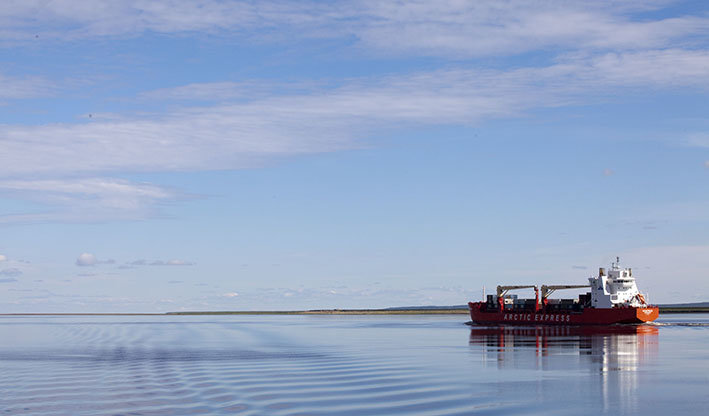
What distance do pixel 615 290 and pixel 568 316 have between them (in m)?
8.10

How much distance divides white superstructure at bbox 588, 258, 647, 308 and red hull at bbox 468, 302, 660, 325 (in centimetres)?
201

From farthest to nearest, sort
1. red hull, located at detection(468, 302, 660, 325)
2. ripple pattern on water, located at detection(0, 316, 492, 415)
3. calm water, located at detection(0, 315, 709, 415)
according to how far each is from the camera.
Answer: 1. red hull, located at detection(468, 302, 660, 325)
2. calm water, located at detection(0, 315, 709, 415)
3. ripple pattern on water, located at detection(0, 316, 492, 415)

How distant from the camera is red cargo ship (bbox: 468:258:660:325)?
349ft

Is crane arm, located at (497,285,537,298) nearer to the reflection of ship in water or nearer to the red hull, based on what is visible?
the red hull

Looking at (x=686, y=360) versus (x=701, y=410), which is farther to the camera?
(x=686, y=360)

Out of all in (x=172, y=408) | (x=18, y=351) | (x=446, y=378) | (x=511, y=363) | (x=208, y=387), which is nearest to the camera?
(x=172, y=408)

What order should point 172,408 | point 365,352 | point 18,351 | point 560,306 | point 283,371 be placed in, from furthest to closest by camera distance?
point 560,306, point 18,351, point 365,352, point 283,371, point 172,408

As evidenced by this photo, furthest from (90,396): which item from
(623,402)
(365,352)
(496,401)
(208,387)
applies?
(365,352)

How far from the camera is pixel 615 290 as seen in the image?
11056 cm

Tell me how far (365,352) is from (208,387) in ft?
80.8

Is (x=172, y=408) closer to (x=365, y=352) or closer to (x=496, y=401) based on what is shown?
(x=496, y=401)

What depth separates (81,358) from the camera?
4988 cm

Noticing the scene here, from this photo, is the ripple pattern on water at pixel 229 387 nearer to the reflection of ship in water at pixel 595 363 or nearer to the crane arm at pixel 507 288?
the reflection of ship in water at pixel 595 363

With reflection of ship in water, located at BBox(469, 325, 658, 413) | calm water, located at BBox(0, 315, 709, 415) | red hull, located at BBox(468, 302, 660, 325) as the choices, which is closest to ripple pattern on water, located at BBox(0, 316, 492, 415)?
calm water, located at BBox(0, 315, 709, 415)
